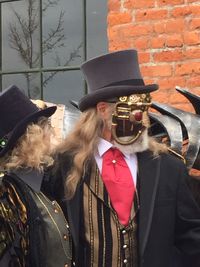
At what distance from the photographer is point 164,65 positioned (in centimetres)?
423

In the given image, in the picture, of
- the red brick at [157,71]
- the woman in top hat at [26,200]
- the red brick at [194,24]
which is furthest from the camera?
the red brick at [157,71]

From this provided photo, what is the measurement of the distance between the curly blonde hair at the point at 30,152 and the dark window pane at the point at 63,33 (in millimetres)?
2226

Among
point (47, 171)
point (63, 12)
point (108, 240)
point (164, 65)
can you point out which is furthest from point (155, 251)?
point (63, 12)

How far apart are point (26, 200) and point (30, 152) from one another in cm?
22

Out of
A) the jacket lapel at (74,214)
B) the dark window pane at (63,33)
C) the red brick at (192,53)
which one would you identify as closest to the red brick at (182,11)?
the red brick at (192,53)

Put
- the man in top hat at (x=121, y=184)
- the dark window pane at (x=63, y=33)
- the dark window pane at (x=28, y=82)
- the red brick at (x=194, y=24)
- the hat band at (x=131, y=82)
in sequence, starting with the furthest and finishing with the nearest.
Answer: the dark window pane at (x=28, y=82) → the dark window pane at (x=63, y=33) → the red brick at (x=194, y=24) → the hat band at (x=131, y=82) → the man in top hat at (x=121, y=184)

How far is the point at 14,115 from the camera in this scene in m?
2.74

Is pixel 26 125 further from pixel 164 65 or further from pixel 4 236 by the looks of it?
pixel 164 65

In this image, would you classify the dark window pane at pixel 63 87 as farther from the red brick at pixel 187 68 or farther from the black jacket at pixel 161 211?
the black jacket at pixel 161 211

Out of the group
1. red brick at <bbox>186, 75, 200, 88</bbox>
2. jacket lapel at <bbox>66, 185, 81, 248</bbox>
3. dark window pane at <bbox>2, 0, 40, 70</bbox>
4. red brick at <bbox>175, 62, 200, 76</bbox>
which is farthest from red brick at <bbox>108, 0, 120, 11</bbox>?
jacket lapel at <bbox>66, 185, 81, 248</bbox>

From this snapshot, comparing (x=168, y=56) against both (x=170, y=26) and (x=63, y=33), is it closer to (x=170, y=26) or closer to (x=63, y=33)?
(x=170, y=26)

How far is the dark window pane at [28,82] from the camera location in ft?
16.7

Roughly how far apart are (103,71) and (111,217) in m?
0.67

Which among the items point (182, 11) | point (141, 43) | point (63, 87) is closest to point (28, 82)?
point (63, 87)
